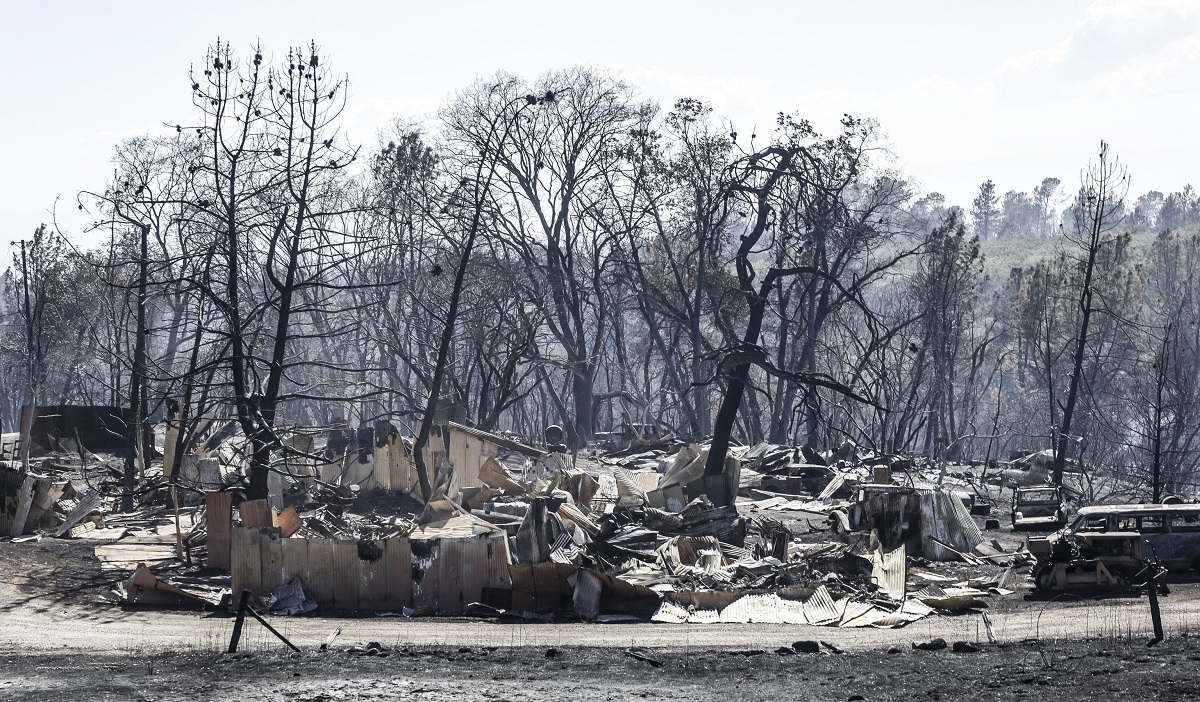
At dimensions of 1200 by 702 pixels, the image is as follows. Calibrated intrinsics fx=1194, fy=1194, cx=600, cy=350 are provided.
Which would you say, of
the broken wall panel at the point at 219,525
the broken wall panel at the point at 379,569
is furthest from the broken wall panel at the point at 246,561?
the broken wall panel at the point at 219,525

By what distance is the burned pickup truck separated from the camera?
18.7 m

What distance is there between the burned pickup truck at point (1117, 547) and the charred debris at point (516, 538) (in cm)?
112

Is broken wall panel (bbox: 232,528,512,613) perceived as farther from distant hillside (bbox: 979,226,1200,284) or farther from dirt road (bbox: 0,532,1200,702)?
distant hillside (bbox: 979,226,1200,284)

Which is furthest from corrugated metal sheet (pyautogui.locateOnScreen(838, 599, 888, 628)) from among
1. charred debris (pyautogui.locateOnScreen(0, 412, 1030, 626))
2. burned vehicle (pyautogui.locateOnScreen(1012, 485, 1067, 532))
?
burned vehicle (pyautogui.locateOnScreen(1012, 485, 1067, 532))

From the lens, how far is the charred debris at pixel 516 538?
705 inches

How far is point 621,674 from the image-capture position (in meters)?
12.7

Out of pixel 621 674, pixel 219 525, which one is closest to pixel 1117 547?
pixel 621 674

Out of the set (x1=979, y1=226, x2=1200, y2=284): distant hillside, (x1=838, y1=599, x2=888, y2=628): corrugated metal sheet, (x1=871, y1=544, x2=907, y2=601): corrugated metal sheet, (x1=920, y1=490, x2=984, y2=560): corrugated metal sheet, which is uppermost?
(x1=979, y1=226, x2=1200, y2=284): distant hillside

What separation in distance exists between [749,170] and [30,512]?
17.6m

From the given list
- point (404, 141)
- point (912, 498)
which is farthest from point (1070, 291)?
point (912, 498)

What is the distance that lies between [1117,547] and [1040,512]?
11.5 m

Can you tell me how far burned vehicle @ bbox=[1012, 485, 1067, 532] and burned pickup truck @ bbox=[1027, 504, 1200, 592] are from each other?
5900 millimetres

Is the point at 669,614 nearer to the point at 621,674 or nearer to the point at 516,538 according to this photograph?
the point at 516,538

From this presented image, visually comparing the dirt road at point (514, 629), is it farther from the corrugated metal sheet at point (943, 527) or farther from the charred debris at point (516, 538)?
the corrugated metal sheet at point (943, 527)
